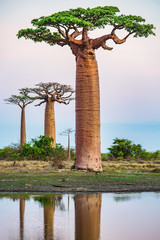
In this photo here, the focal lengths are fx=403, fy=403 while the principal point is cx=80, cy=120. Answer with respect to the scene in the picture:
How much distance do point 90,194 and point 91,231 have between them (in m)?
3.81

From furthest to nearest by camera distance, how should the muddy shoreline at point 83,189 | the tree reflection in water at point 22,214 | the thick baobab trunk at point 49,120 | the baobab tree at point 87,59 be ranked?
the thick baobab trunk at point 49,120, the baobab tree at point 87,59, the muddy shoreline at point 83,189, the tree reflection in water at point 22,214

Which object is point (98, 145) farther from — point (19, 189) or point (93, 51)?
point (19, 189)

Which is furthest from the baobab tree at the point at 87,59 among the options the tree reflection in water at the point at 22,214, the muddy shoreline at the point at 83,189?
the tree reflection in water at the point at 22,214

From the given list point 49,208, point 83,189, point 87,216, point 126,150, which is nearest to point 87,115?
point 83,189

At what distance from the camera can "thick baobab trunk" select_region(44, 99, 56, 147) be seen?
33906 mm

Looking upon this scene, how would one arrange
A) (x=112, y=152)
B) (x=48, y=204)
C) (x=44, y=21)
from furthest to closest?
(x=112, y=152), (x=44, y=21), (x=48, y=204)

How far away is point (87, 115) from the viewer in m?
15.5

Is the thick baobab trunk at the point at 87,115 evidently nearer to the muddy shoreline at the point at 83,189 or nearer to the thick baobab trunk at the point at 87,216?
the muddy shoreline at the point at 83,189

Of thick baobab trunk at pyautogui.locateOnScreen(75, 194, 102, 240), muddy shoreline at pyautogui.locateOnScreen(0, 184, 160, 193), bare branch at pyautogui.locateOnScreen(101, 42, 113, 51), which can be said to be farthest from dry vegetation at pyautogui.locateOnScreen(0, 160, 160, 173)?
thick baobab trunk at pyautogui.locateOnScreen(75, 194, 102, 240)

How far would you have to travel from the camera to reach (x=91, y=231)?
4922 millimetres

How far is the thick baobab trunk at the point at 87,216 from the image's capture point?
475 cm

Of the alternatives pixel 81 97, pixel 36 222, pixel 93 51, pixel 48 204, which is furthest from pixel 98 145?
pixel 36 222

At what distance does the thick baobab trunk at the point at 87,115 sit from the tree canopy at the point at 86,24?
792mm

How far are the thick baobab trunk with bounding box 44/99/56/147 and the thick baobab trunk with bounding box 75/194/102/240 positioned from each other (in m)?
25.6
